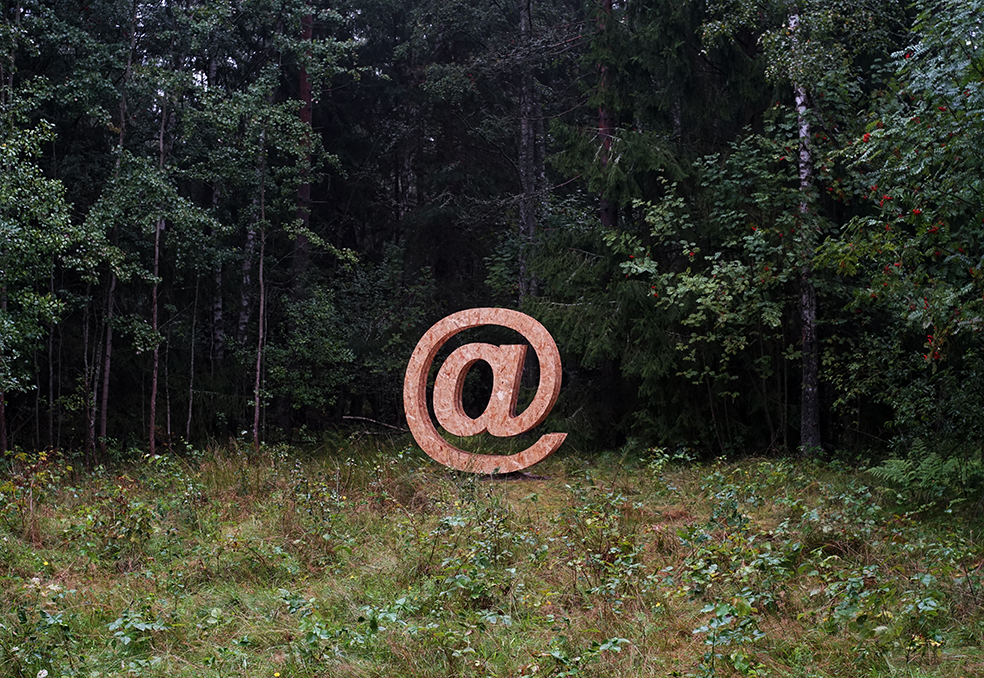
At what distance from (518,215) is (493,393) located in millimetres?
8403

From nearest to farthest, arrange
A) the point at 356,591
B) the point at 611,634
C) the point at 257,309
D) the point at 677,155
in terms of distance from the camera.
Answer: the point at 611,634
the point at 356,591
the point at 677,155
the point at 257,309

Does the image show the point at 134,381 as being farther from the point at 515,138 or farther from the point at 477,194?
the point at 515,138

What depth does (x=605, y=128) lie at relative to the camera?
12.6 meters

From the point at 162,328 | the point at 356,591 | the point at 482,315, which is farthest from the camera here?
the point at 162,328

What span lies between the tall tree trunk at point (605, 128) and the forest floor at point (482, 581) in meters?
5.49

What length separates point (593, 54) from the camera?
12.5 m

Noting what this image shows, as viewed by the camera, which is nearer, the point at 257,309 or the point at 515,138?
the point at 257,309

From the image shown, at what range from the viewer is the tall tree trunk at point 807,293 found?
9.22 m

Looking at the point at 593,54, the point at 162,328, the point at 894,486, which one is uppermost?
the point at 593,54

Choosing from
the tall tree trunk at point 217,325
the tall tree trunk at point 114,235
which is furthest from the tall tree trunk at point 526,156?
the tall tree trunk at point 114,235

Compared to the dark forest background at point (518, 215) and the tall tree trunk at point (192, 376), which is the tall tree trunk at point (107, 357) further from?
the tall tree trunk at point (192, 376)

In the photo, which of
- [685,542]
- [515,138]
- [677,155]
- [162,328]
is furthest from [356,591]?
[515,138]

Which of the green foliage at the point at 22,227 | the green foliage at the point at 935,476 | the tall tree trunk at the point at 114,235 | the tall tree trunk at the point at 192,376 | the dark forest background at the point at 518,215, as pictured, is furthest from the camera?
the tall tree trunk at the point at 192,376

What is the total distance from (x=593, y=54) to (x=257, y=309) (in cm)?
867
